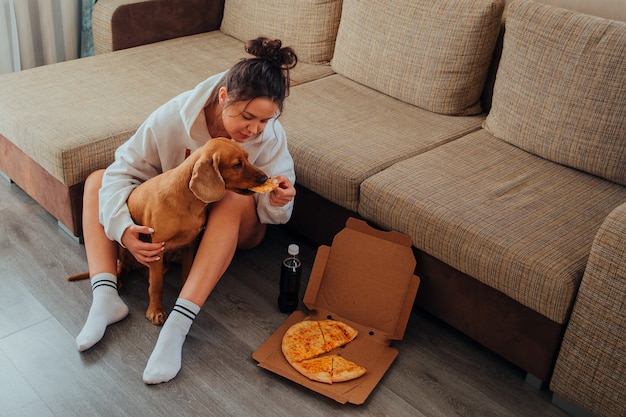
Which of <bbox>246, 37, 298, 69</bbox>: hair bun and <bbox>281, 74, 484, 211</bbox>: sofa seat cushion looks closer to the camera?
<bbox>246, 37, 298, 69</bbox>: hair bun

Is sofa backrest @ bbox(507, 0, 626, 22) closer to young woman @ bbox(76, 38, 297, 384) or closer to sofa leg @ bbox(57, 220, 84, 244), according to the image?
young woman @ bbox(76, 38, 297, 384)

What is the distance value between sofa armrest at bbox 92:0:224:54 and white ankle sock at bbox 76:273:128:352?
133 centimetres

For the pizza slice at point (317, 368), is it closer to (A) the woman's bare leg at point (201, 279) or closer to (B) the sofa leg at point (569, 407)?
(A) the woman's bare leg at point (201, 279)

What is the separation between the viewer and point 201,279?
201 cm

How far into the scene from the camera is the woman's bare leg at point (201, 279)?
1.90 m

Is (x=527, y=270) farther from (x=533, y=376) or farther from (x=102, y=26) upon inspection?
(x=102, y=26)

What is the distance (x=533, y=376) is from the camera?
6.48 ft

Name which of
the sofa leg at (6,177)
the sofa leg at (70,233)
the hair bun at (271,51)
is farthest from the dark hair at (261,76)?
the sofa leg at (6,177)

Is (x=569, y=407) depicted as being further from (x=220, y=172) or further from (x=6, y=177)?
(x=6, y=177)

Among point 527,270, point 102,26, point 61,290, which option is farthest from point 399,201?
point 102,26

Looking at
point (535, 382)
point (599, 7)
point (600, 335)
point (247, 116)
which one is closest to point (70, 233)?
point (247, 116)

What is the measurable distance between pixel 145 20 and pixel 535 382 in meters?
2.17

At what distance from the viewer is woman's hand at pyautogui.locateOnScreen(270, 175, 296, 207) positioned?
6.72ft

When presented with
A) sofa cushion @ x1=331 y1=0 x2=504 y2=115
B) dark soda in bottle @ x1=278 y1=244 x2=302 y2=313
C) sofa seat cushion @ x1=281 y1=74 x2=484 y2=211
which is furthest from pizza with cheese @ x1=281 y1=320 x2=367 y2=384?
sofa cushion @ x1=331 y1=0 x2=504 y2=115
